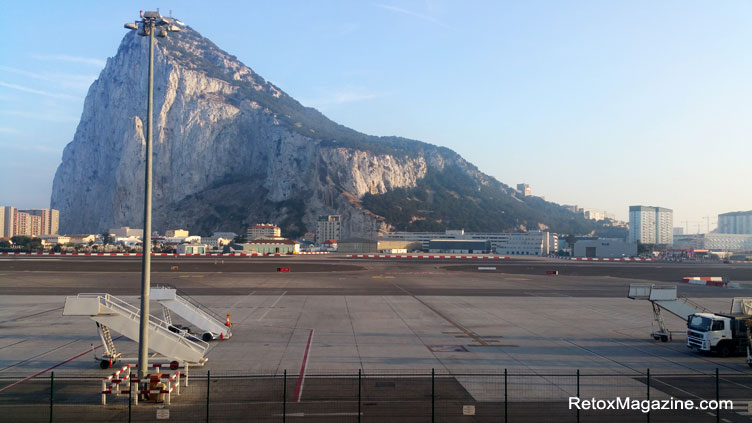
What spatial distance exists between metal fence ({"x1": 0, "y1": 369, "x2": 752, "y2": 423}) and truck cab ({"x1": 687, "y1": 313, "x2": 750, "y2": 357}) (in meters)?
3.48

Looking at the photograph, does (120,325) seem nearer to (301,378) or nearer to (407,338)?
(301,378)

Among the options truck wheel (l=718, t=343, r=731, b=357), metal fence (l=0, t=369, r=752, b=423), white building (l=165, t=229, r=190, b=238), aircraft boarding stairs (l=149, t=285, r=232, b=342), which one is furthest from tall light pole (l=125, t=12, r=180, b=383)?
white building (l=165, t=229, r=190, b=238)

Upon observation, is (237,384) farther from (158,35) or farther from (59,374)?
(158,35)

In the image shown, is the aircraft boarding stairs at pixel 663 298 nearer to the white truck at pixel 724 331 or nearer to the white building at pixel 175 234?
the white truck at pixel 724 331

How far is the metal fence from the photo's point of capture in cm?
1235

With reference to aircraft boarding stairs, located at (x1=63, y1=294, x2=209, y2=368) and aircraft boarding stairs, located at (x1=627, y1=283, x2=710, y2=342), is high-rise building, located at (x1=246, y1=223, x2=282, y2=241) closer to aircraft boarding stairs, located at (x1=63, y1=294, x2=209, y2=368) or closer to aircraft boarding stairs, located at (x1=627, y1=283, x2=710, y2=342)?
aircraft boarding stairs, located at (x1=627, y1=283, x2=710, y2=342)

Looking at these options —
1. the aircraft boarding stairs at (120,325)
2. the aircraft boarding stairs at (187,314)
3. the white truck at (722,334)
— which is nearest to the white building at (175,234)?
the aircraft boarding stairs at (187,314)

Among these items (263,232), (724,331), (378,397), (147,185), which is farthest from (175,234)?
(724,331)

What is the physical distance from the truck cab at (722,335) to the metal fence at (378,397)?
3480 millimetres

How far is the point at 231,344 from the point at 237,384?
6.44 metres

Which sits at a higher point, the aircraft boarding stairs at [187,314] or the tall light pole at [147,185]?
the tall light pole at [147,185]

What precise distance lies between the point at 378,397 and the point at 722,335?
55.6 feet

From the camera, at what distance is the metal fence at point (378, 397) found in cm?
1235

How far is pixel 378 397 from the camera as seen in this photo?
13.9m
